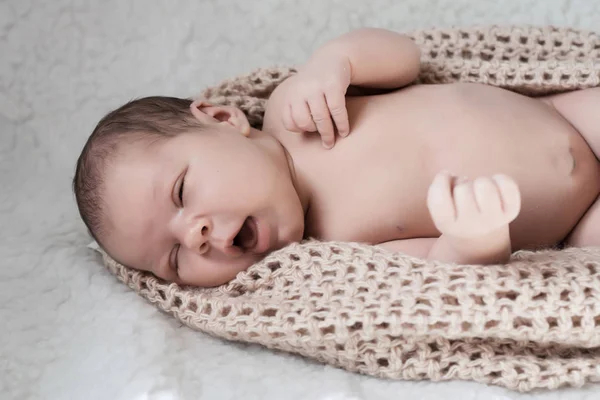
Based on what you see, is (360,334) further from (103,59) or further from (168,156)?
(103,59)

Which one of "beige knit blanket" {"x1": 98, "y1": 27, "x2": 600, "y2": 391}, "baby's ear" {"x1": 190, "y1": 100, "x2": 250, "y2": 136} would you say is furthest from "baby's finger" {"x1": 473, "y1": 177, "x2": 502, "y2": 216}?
"baby's ear" {"x1": 190, "y1": 100, "x2": 250, "y2": 136}

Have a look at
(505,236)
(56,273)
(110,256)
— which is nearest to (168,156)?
(110,256)

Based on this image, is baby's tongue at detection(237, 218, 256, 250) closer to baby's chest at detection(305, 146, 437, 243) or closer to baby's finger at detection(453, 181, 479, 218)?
baby's chest at detection(305, 146, 437, 243)

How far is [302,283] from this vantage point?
1.12 metres

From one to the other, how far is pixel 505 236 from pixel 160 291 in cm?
58

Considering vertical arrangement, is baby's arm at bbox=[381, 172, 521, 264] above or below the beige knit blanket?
above

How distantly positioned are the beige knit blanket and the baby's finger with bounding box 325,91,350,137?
22cm

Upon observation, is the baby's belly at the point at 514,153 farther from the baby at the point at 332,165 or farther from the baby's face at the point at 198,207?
the baby's face at the point at 198,207

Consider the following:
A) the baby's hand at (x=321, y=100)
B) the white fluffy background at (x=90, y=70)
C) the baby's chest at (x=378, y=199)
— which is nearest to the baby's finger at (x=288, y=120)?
the baby's hand at (x=321, y=100)

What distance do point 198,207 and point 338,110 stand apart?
0.96 ft

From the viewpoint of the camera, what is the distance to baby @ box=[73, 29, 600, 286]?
1.17 m

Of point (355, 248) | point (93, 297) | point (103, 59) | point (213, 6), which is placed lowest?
point (93, 297)

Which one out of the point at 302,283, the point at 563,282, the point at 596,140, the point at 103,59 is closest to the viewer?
the point at 563,282

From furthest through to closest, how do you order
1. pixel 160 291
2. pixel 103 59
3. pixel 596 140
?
pixel 103 59, pixel 596 140, pixel 160 291
